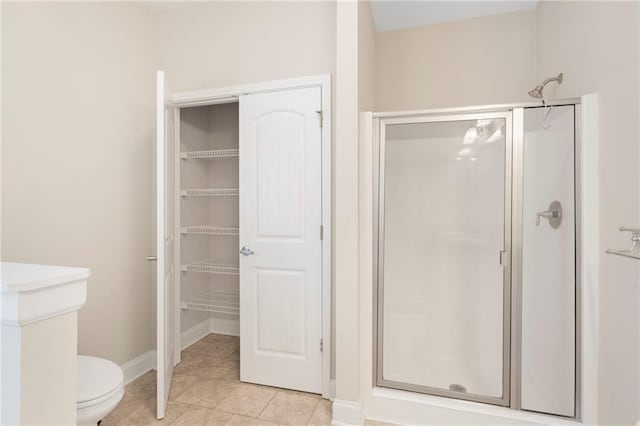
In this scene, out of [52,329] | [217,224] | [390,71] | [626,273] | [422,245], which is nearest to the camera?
[52,329]

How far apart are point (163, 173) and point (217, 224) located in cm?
150

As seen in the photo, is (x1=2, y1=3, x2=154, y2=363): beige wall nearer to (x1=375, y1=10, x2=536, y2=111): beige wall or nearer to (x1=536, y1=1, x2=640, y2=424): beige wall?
(x1=375, y1=10, x2=536, y2=111): beige wall

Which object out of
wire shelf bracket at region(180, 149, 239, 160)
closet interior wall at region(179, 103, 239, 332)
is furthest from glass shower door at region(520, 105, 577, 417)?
closet interior wall at region(179, 103, 239, 332)

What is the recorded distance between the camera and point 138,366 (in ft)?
8.52

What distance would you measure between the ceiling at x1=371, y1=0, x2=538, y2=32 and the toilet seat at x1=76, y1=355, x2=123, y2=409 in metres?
2.93

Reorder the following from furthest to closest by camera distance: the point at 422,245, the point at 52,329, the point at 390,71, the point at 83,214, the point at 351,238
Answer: the point at 390,71, the point at 422,245, the point at 83,214, the point at 351,238, the point at 52,329

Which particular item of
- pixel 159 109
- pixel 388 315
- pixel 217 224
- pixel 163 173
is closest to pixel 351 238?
pixel 388 315

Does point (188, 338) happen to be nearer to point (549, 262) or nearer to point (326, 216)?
point (326, 216)

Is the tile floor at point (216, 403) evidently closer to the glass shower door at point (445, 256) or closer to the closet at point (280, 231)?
the closet at point (280, 231)

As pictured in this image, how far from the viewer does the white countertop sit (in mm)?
700

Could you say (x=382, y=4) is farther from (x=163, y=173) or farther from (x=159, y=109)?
(x=163, y=173)

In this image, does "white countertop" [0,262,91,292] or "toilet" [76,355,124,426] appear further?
"toilet" [76,355,124,426]

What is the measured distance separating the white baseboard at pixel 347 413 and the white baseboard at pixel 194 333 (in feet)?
5.67

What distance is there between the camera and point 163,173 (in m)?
2.02
